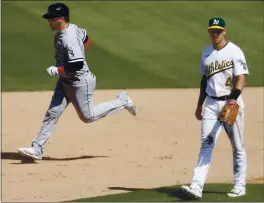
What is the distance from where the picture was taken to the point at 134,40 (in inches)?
701

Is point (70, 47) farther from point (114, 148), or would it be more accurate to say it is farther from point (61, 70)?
point (114, 148)

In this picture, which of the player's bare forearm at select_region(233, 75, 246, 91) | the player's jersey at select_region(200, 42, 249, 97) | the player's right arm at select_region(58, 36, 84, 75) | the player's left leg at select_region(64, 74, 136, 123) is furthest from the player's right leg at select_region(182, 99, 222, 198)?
the player's left leg at select_region(64, 74, 136, 123)

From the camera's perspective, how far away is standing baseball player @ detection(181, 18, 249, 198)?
8047mm

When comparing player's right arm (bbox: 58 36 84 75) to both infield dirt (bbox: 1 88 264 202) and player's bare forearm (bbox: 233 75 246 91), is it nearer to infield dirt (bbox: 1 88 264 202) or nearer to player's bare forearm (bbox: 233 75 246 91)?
infield dirt (bbox: 1 88 264 202)

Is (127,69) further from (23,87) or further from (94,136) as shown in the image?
(94,136)

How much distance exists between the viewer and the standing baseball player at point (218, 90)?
26.4 feet

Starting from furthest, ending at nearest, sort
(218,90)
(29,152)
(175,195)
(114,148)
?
1. (114,148)
2. (29,152)
3. (175,195)
4. (218,90)

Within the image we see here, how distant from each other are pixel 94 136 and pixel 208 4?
9.68 meters

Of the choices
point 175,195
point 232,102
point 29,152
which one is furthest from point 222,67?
point 29,152

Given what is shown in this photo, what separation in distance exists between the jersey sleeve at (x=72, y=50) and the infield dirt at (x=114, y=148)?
126cm

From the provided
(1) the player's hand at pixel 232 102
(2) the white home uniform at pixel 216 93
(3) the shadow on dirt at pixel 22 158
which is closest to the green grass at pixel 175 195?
(2) the white home uniform at pixel 216 93

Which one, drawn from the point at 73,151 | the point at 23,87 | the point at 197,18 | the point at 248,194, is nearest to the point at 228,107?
the point at 248,194

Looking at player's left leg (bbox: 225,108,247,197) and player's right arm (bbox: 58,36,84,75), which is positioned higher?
player's right arm (bbox: 58,36,84,75)

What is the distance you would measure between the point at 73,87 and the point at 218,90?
233 cm
